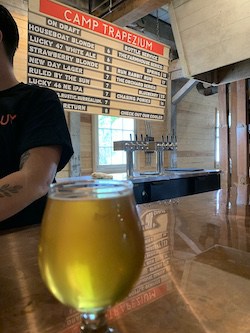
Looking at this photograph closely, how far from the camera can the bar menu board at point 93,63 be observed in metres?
2.51

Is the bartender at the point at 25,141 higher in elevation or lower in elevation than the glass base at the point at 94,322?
higher

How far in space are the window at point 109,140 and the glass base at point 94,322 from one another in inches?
167

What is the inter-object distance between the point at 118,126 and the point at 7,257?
4343 mm

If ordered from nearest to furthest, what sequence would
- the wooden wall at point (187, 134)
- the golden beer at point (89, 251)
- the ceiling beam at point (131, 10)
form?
the golden beer at point (89, 251), the ceiling beam at point (131, 10), the wooden wall at point (187, 134)

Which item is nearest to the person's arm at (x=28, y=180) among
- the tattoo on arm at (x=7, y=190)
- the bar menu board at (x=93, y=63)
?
the tattoo on arm at (x=7, y=190)

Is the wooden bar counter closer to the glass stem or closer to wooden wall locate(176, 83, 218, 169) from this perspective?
the glass stem

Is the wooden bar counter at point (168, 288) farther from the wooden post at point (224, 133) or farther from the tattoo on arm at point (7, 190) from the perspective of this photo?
the wooden post at point (224, 133)

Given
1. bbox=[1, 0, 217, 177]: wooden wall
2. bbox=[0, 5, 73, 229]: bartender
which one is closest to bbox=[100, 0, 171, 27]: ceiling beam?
bbox=[1, 0, 217, 177]: wooden wall

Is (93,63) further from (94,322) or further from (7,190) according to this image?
(94,322)

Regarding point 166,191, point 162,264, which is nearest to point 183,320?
point 162,264

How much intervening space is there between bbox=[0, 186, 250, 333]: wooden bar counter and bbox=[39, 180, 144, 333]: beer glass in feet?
0.45

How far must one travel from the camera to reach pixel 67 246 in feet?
1.01

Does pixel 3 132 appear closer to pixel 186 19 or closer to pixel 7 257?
pixel 7 257

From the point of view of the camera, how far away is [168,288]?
55 centimetres
